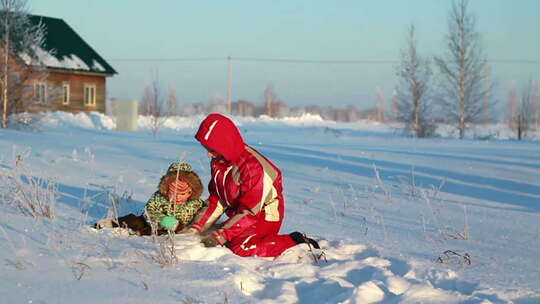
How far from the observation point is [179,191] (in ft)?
15.1

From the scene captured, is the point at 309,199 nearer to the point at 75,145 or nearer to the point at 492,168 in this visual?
the point at 492,168

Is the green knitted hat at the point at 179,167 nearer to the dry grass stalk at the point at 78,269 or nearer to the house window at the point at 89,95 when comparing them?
the dry grass stalk at the point at 78,269

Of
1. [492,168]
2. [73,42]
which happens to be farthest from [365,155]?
[73,42]

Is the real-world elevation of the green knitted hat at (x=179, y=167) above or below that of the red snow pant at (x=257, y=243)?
above

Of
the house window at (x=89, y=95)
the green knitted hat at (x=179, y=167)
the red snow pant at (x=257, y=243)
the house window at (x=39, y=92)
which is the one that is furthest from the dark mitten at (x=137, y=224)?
the house window at (x=89, y=95)

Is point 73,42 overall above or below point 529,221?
above

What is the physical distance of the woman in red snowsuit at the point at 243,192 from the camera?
13.4 feet

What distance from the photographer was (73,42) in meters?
35.2

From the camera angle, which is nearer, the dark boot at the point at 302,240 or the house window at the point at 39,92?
the dark boot at the point at 302,240

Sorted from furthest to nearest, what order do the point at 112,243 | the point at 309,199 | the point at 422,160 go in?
the point at 422,160 → the point at 309,199 → the point at 112,243

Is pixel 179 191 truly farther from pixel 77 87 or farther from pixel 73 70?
pixel 77 87

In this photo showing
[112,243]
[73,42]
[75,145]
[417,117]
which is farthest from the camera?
[73,42]

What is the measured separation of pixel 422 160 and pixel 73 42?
94.6 ft

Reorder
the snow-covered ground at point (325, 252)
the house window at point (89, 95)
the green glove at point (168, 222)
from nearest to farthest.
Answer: the snow-covered ground at point (325, 252), the green glove at point (168, 222), the house window at point (89, 95)
